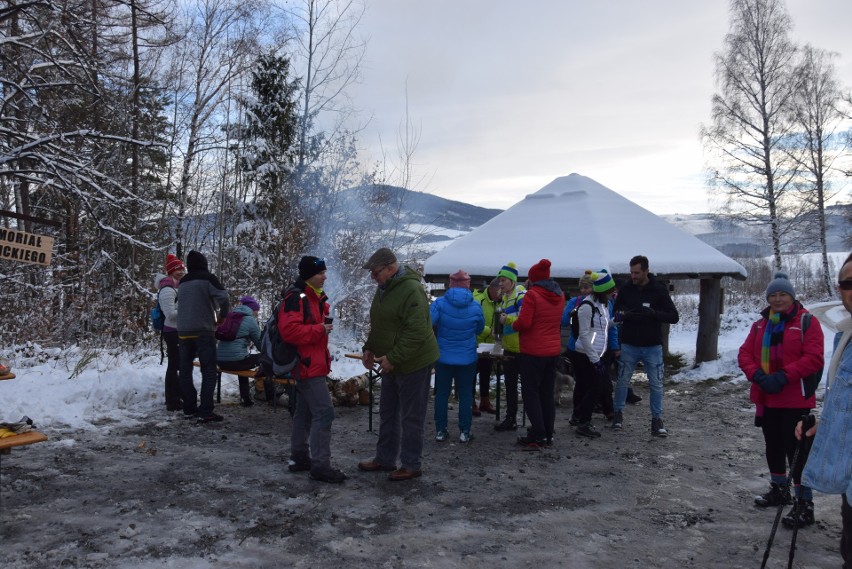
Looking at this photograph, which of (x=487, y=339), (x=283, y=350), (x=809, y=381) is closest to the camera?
(x=809, y=381)

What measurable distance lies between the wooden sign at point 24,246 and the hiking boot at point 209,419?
2577mm

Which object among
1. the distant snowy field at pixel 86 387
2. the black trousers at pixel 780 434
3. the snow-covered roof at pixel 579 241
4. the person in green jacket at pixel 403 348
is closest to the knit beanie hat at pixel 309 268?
the person in green jacket at pixel 403 348

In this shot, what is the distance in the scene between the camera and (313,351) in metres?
5.13

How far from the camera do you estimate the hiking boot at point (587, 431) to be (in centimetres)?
695

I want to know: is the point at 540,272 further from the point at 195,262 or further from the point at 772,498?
the point at 195,262

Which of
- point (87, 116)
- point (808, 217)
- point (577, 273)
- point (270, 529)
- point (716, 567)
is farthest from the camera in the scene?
point (808, 217)

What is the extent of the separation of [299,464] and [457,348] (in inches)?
80.9

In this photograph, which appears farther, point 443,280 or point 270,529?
point 443,280

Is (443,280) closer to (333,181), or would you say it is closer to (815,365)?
(333,181)

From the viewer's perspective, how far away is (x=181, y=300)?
701 cm

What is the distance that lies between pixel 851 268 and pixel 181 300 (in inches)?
252

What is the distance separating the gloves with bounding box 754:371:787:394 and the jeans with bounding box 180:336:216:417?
5.62m

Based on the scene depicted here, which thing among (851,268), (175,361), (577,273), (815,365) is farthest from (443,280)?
(851,268)

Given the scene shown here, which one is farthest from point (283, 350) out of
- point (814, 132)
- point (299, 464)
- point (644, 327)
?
point (814, 132)
